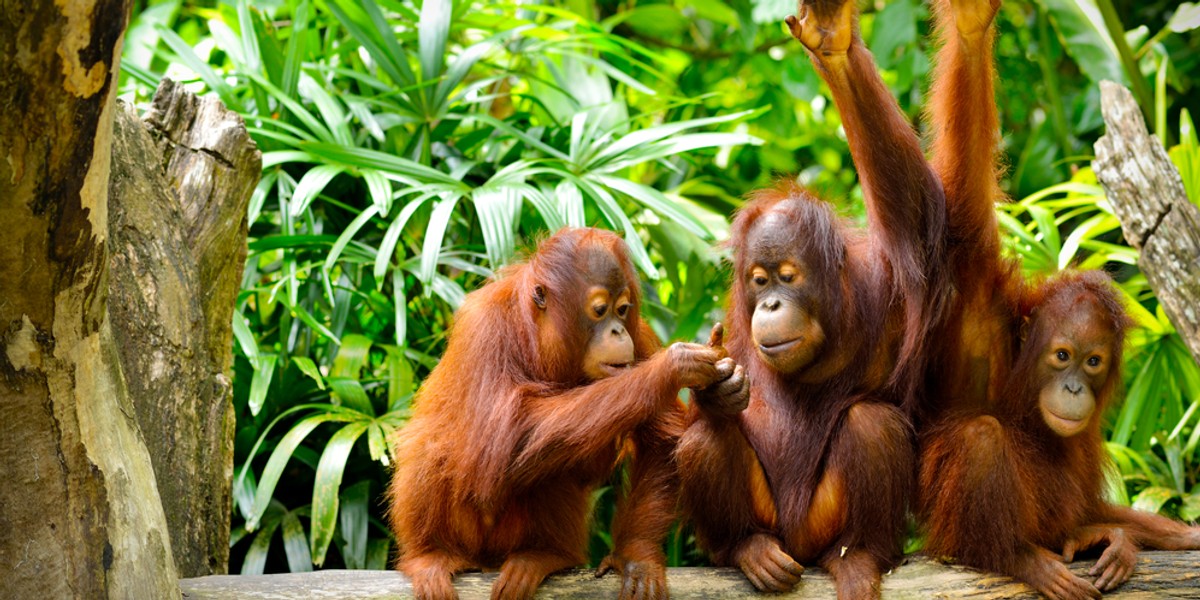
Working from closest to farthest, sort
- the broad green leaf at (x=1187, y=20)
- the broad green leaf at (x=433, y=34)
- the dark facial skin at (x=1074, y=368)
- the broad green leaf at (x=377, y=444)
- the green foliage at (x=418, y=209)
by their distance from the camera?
the dark facial skin at (x=1074, y=368) → the broad green leaf at (x=377, y=444) → the green foliage at (x=418, y=209) → the broad green leaf at (x=433, y=34) → the broad green leaf at (x=1187, y=20)

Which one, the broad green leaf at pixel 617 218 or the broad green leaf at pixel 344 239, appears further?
the broad green leaf at pixel 617 218

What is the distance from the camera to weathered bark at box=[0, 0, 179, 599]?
223 centimetres

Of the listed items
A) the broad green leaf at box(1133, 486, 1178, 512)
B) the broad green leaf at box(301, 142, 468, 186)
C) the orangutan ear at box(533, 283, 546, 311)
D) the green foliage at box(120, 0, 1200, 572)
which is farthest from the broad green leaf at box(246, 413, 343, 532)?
the broad green leaf at box(1133, 486, 1178, 512)

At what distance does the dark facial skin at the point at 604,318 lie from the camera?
3699mm

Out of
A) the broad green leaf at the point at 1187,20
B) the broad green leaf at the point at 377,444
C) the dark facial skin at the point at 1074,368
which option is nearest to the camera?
the dark facial skin at the point at 1074,368

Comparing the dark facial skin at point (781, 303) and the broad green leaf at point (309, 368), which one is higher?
the dark facial skin at point (781, 303)

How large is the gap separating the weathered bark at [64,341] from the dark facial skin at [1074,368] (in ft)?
8.41

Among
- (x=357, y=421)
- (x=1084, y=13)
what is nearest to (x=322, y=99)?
(x=357, y=421)

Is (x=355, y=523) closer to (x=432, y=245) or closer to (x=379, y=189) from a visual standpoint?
(x=432, y=245)

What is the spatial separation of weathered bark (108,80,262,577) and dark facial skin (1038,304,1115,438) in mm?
2618

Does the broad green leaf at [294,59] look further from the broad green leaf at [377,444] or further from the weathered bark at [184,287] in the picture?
the broad green leaf at [377,444]

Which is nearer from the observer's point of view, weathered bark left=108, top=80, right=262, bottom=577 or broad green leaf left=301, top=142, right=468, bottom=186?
weathered bark left=108, top=80, right=262, bottom=577

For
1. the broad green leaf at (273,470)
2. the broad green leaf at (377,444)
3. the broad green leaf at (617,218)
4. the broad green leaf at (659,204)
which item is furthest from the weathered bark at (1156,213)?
the broad green leaf at (273,470)

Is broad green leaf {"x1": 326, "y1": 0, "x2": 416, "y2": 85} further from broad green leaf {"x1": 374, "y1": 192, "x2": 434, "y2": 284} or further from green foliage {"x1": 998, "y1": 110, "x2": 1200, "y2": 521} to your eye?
green foliage {"x1": 998, "y1": 110, "x2": 1200, "y2": 521}
